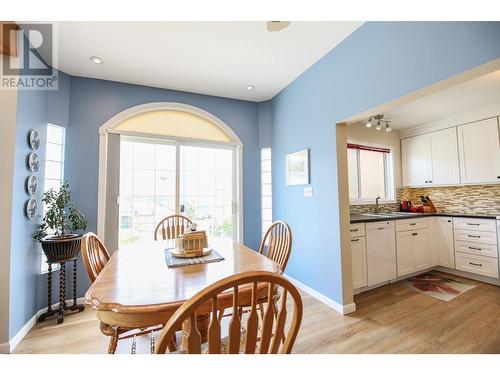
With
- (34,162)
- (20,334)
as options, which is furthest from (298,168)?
(20,334)

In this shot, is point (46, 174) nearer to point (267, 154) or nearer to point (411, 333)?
point (267, 154)

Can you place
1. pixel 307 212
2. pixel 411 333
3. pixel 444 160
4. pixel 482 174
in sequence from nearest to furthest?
pixel 411 333 → pixel 307 212 → pixel 482 174 → pixel 444 160

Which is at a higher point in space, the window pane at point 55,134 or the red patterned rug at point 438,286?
the window pane at point 55,134

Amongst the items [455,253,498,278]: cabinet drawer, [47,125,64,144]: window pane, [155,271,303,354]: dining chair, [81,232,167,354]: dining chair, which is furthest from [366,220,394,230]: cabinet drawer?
[47,125,64,144]: window pane

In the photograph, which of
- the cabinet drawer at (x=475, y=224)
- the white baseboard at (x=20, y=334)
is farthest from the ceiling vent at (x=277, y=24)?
the cabinet drawer at (x=475, y=224)

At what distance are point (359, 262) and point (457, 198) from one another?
241 centimetres

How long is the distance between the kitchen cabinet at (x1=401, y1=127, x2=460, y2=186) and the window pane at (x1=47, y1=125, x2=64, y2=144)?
529 cm

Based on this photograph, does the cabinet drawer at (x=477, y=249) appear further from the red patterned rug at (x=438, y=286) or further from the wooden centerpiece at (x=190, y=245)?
the wooden centerpiece at (x=190, y=245)

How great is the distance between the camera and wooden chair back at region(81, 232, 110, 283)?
1.40 m

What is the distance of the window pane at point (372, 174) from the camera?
143 inches

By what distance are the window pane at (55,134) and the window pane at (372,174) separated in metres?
4.22

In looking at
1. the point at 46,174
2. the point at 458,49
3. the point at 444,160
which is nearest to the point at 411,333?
the point at 458,49

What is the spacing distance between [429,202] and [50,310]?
5506 mm

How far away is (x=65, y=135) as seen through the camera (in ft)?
8.37
